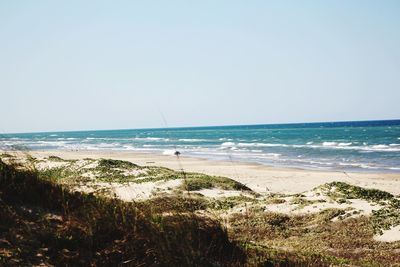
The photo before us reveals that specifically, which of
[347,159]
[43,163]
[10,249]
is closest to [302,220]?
[10,249]

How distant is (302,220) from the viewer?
41.8 feet

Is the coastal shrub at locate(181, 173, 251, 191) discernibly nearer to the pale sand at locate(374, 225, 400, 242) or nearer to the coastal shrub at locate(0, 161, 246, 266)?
the pale sand at locate(374, 225, 400, 242)

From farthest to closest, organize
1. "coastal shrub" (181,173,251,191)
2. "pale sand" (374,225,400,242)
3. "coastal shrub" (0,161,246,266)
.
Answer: "coastal shrub" (181,173,251,191), "pale sand" (374,225,400,242), "coastal shrub" (0,161,246,266)

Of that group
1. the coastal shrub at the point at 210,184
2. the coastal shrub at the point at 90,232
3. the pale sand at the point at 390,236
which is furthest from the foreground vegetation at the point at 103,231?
the coastal shrub at the point at 210,184

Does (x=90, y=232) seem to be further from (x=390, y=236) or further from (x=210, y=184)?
(x=210, y=184)

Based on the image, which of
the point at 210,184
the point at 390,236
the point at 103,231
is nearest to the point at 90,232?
the point at 103,231

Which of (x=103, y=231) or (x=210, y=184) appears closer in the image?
(x=103, y=231)

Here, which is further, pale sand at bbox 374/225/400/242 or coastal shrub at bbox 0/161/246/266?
pale sand at bbox 374/225/400/242

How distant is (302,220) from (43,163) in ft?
66.8

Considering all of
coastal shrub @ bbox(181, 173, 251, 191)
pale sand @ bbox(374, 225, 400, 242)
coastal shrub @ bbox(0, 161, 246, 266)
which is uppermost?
coastal shrub @ bbox(0, 161, 246, 266)

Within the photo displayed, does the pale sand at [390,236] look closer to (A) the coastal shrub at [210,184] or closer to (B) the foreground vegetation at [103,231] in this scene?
(B) the foreground vegetation at [103,231]

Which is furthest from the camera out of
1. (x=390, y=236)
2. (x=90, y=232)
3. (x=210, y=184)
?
(x=210, y=184)

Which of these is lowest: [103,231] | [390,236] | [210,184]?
[390,236]

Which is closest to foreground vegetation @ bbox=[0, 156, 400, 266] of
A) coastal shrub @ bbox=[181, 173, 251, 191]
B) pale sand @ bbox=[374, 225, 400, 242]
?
pale sand @ bbox=[374, 225, 400, 242]
